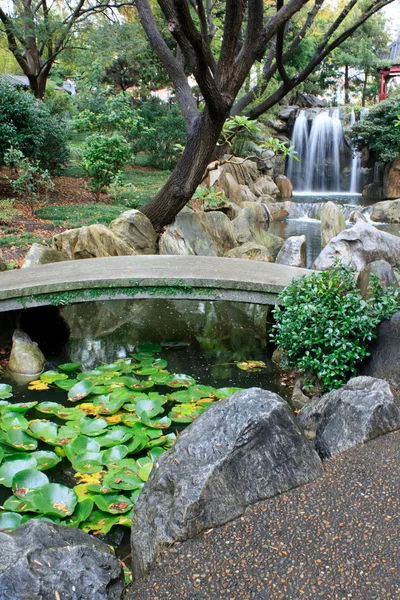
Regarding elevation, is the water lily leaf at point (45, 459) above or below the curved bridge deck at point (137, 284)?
below

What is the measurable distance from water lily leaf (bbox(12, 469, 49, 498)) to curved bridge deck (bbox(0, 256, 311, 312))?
2058 millimetres

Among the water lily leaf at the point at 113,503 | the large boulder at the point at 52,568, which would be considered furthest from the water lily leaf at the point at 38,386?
the large boulder at the point at 52,568

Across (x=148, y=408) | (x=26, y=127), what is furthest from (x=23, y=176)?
(x=148, y=408)

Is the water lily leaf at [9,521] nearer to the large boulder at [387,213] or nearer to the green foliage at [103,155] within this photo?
the green foliage at [103,155]

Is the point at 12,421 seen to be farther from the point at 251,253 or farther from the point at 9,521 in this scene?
the point at 251,253

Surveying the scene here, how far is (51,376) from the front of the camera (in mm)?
4395

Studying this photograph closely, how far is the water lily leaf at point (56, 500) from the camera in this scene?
106 inches

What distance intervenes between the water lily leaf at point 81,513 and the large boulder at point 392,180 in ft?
55.4

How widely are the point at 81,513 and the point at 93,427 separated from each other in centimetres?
85

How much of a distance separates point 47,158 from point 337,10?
18072 mm

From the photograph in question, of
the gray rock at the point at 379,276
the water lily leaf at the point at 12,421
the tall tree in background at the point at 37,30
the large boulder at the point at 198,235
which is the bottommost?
the water lily leaf at the point at 12,421

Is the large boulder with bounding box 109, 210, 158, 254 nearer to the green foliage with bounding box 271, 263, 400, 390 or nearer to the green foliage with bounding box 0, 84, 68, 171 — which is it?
the green foliage with bounding box 0, 84, 68, 171

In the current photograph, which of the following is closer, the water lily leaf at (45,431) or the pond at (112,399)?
the pond at (112,399)

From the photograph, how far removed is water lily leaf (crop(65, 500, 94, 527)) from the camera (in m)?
2.68
